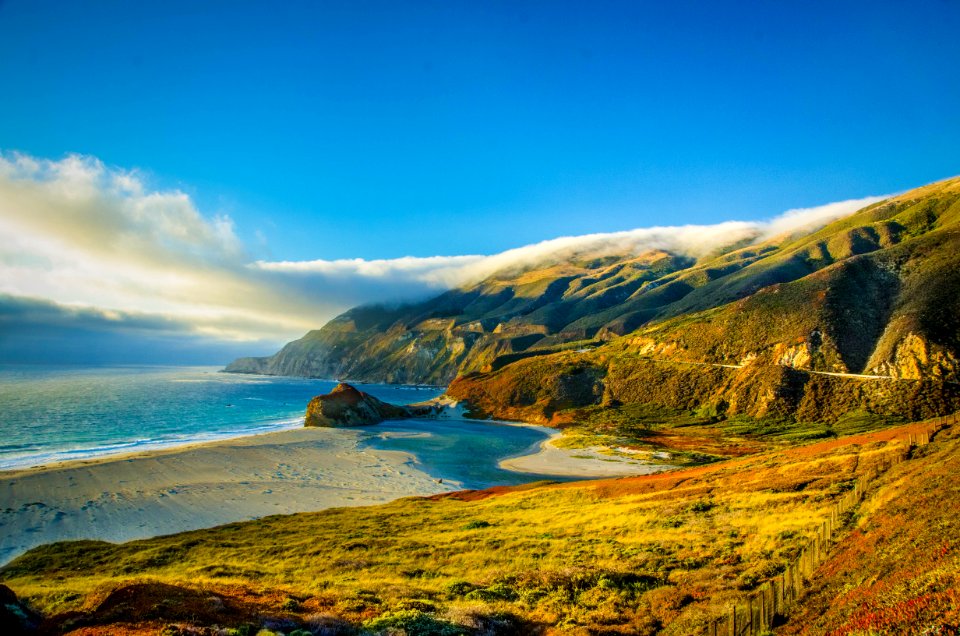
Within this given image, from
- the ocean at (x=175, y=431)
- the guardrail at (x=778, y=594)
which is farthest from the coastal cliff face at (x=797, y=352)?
the guardrail at (x=778, y=594)

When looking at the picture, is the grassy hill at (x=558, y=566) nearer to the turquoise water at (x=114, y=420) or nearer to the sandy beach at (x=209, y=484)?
the sandy beach at (x=209, y=484)

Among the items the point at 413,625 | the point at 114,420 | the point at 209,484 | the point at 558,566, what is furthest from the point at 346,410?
the point at 413,625

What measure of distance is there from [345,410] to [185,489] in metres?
60.4

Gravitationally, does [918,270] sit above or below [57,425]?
above

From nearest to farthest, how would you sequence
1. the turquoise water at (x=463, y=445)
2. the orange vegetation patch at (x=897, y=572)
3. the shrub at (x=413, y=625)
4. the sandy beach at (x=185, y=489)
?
the orange vegetation patch at (x=897, y=572) < the shrub at (x=413, y=625) < the sandy beach at (x=185, y=489) < the turquoise water at (x=463, y=445)

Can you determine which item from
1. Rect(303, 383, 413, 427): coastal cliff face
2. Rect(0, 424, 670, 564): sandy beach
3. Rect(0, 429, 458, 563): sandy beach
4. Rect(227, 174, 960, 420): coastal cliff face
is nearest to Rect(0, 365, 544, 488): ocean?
Rect(303, 383, 413, 427): coastal cliff face

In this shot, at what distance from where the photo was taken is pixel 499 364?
16162cm

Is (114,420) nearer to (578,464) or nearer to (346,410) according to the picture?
(346,410)

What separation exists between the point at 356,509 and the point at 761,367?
93.4 meters

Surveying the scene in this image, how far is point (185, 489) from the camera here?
47.1 metres

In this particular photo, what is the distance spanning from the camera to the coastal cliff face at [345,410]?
104m

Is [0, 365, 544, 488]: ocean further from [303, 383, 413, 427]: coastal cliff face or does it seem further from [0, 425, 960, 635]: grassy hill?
[0, 425, 960, 635]: grassy hill

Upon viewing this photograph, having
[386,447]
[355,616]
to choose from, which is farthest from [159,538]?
[386,447]

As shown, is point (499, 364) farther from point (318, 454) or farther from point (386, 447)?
point (318, 454)
